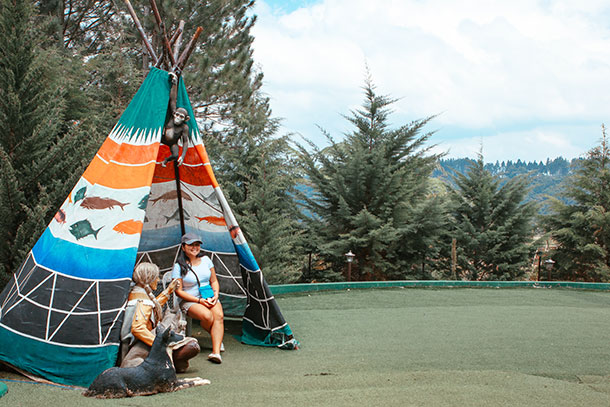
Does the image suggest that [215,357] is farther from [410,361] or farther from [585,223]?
[585,223]

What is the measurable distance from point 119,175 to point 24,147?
376 centimetres

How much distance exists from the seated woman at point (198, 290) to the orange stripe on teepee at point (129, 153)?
806 mm

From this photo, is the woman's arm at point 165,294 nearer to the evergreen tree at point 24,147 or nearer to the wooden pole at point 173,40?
the wooden pole at point 173,40

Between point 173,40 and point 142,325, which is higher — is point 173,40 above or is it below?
above

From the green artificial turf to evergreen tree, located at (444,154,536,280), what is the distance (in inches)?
210

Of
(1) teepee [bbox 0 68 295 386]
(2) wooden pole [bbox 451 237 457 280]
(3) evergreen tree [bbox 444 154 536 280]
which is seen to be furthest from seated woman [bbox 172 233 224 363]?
(3) evergreen tree [bbox 444 154 536 280]

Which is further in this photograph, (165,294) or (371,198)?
(371,198)

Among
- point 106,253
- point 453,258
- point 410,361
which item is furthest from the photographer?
point 453,258

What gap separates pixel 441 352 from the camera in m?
4.97

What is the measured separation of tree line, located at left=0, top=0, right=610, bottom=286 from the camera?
11.4m

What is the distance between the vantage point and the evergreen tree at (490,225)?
44.3 ft

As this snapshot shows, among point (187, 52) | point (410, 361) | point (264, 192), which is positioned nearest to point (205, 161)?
point (187, 52)

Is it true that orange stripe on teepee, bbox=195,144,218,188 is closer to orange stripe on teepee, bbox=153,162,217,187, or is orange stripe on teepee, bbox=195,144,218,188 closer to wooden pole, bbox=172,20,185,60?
orange stripe on teepee, bbox=153,162,217,187

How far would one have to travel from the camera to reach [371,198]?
1280cm
